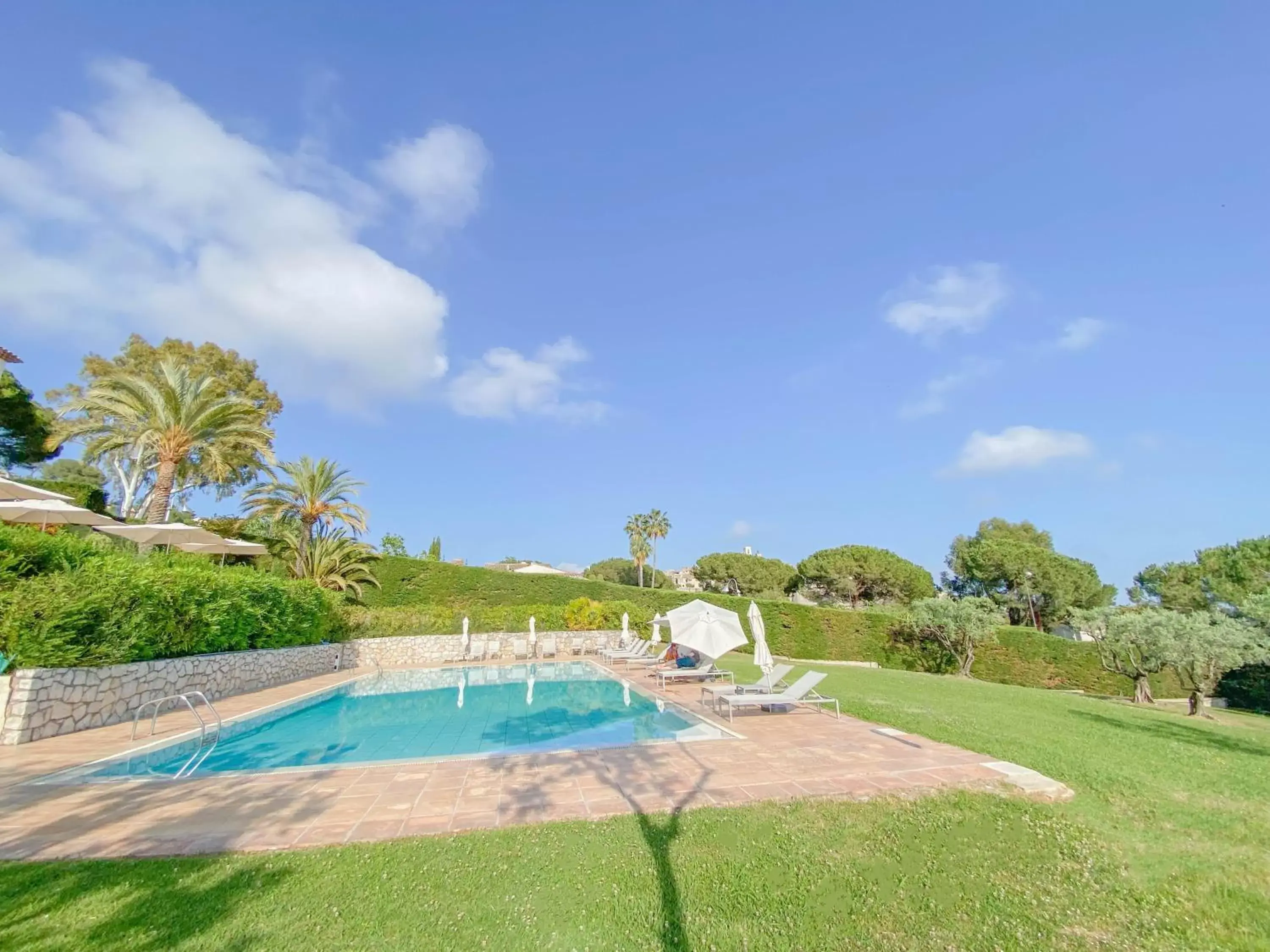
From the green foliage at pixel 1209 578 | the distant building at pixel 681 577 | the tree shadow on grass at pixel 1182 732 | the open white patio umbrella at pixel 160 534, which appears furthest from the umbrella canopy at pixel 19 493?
the distant building at pixel 681 577

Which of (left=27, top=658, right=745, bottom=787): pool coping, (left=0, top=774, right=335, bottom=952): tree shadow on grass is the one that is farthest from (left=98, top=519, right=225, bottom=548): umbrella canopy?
(left=0, top=774, right=335, bottom=952): tree shadow on grass

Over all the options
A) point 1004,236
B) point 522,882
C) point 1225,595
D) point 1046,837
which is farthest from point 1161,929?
point 1225,595

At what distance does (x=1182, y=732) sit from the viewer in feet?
33.8

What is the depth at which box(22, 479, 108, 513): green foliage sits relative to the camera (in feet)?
63.3

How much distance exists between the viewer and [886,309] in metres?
21.0

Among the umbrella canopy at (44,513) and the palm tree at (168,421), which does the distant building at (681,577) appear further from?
the umbrella canopy at (44,513)

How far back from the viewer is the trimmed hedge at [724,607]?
21.1 metres

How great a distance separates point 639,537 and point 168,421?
39881 mm

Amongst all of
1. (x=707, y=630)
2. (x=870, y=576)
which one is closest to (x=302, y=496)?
(x=707, y=630)

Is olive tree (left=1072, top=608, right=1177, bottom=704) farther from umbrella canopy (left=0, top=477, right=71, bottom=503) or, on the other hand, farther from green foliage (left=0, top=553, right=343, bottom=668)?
umbrella canopy (left=0, top=477, right=71, bottom=503)

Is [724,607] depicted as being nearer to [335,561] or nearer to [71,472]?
[335,561]

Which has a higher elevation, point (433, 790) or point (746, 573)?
point (746, 573)

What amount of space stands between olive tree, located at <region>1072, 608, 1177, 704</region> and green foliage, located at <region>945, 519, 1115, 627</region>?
19.5m

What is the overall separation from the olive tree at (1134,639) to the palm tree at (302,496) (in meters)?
27.0
